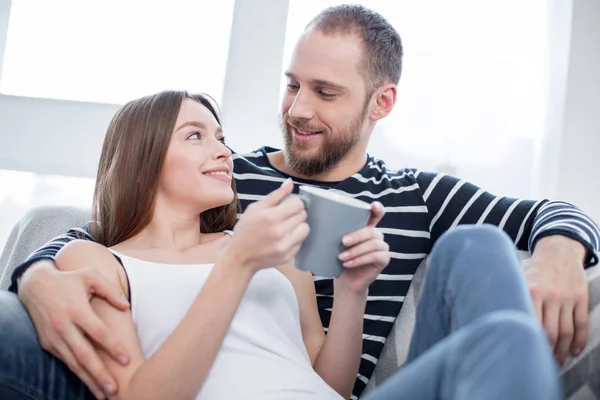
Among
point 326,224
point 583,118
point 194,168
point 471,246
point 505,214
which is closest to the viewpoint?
point 471,246

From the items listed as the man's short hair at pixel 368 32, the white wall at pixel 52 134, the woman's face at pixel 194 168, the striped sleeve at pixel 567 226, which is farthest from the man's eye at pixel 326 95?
the white wall at pixel 52 134

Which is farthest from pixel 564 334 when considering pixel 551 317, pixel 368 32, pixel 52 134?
pixel 52 134

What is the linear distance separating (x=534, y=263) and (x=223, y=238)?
634 millimetres

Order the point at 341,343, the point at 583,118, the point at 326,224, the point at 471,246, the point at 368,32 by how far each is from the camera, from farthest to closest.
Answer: the point at 583,118 < the point at 368,32 < the point at 341,343 < the point at 326,224 < the point at 471,246

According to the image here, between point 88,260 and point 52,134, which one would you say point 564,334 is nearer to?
point 88,260

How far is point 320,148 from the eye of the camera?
179 centimetres

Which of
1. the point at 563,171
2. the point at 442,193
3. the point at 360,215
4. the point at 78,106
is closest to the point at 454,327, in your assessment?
the point at 360,215

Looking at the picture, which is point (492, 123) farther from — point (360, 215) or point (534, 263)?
point (360, 215)

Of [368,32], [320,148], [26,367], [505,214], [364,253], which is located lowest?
[26,367]

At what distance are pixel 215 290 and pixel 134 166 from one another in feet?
1.51

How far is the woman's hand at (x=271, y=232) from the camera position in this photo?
3.27 ft

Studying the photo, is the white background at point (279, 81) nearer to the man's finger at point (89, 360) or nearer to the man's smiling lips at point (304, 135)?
the man's smiling lips at point (304, 135)

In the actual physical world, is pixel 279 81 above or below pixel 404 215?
above

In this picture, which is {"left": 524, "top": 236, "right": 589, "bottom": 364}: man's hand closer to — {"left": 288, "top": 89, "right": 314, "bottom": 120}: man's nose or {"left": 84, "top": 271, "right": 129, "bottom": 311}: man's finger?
{"left": 84, "top": 271, "right": 129, "bottom": 311}: man's finger
